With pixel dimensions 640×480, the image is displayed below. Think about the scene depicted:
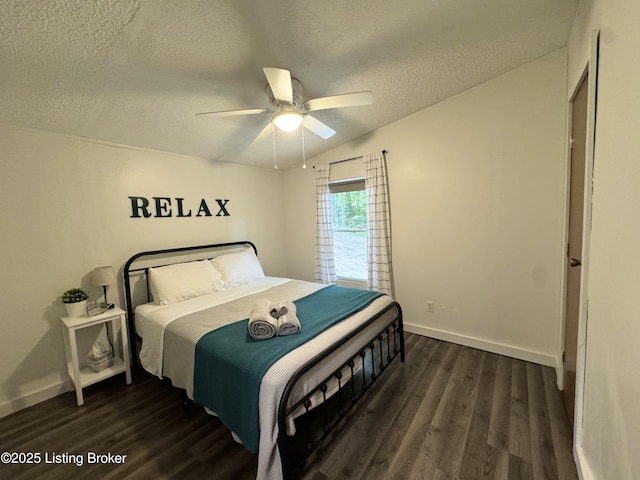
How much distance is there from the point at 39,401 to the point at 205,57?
9.52 feet

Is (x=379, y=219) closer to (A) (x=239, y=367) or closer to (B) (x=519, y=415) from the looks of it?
(B) (x=519, y=415)

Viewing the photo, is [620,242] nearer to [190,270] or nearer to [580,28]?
[580,28]

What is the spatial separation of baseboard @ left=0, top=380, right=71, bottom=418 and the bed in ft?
1.74

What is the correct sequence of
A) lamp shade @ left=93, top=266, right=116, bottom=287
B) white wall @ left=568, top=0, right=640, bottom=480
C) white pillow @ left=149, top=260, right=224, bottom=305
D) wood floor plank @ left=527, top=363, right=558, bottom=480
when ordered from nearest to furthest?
white wall @ left=568, top=0, right=640, bottom=480 → wood floor plank @ left=527, top=363, right=558, bottom=480 → lamp shade @ left=93, top=266, right=116, bottom=287 → white pillow @ left=149, top=260, right=224, bottom=305

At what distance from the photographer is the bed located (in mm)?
1312

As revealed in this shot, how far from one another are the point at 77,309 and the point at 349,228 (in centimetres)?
297

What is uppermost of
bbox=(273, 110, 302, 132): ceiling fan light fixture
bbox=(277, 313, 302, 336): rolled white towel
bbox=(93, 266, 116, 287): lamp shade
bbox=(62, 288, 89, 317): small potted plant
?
bbox=(273, 110, 302, 132): ceiling fan light fixture

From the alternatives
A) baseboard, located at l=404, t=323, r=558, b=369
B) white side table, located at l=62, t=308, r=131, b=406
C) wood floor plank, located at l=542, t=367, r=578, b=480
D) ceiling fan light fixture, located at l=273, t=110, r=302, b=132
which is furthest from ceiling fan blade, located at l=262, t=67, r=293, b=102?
baseboard, located at l=404, t=323, r=558, b=369

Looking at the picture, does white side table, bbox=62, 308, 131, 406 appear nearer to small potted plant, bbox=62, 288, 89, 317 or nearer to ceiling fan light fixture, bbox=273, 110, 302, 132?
small potted plant, bbox=62, 288, 89, 317

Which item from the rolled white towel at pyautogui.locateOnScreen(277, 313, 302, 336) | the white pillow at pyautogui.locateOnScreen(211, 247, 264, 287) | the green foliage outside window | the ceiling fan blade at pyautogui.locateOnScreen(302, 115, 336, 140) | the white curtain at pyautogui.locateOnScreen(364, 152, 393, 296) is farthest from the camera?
the green foliage outside window

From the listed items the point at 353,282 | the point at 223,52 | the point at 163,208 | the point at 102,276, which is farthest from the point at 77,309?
the point at 353,282

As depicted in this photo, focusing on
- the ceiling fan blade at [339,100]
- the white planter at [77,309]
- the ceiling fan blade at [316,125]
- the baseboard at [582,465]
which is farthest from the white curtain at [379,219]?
the white planter at [77,309]

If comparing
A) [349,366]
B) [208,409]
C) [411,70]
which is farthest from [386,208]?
[208,409]

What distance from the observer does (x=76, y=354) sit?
201 centimetres
